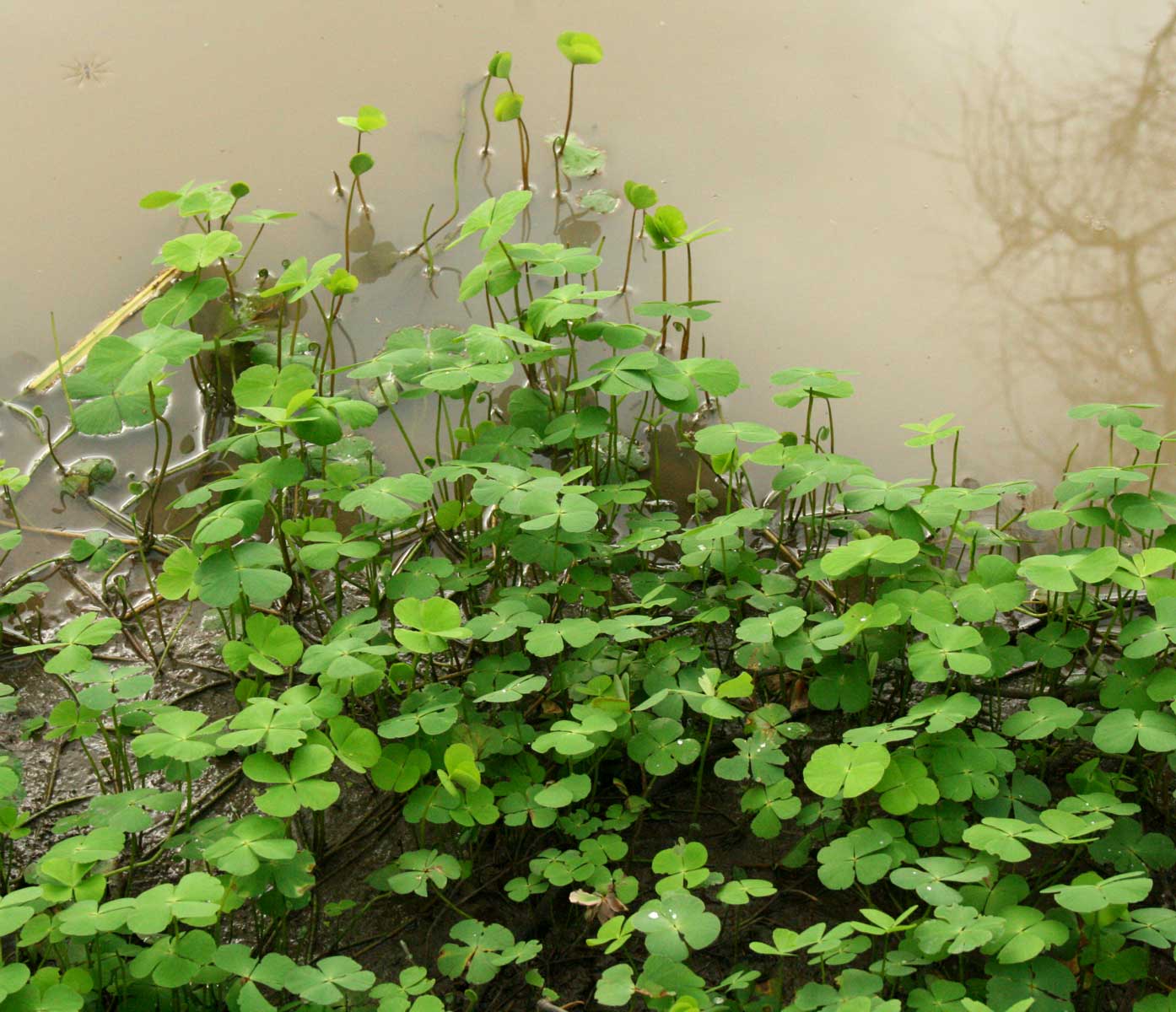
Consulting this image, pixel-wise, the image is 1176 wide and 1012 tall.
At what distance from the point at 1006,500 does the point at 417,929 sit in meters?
1.71

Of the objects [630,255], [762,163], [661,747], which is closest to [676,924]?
[661,747]

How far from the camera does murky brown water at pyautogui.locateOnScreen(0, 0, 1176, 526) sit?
310 cm

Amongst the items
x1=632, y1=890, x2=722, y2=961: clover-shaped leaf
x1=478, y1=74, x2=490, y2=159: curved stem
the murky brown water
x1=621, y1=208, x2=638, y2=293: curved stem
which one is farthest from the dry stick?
x1=632, y1=890, x2=722, y2=961: clover-shaped leaf

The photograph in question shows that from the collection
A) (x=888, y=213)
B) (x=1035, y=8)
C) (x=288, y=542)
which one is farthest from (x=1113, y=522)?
(x=1035, y=8)

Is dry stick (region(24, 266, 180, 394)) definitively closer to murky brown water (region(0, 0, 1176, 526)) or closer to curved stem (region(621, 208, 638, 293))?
murky brown water (region(0, 0, 1176, 526))

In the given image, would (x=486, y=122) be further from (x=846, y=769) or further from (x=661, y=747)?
(x=846, y=769)

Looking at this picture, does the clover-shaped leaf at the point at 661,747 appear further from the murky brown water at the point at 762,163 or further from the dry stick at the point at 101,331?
the dry stick at the point at 101,331

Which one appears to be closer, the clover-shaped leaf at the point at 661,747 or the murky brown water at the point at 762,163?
the clover-shaped leaf at the point at 661,747

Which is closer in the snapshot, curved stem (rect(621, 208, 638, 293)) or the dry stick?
the dry stick

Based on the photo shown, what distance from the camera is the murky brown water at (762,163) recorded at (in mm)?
3096

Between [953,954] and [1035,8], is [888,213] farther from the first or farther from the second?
[953,954]

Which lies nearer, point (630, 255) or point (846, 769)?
point (846, 769)

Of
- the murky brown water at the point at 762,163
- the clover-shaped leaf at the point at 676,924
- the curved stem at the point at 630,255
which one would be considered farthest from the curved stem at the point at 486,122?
the clover-shaped leaf at the point at 676,924

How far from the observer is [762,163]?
134 inches
